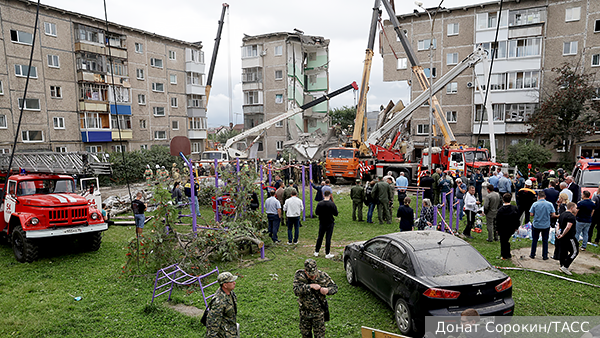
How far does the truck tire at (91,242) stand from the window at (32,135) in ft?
69.7

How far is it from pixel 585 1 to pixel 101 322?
127 ft

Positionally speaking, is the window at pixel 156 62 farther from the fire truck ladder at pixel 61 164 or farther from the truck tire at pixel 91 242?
the truck tire at pixel 91 242

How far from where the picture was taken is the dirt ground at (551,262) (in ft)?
26.0

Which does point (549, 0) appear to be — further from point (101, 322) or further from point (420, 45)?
point (101, 322)

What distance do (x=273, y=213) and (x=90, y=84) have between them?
27.2 m

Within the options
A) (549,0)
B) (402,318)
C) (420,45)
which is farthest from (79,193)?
(549,0)

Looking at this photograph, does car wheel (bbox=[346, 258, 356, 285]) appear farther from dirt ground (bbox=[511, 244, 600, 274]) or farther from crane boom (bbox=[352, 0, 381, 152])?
crane boom (bbox=[352, 0, 381, 152])

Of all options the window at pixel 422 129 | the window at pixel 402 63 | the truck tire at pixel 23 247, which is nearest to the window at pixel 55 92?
the truck tire at pixel 23 247

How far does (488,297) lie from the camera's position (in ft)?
16.2

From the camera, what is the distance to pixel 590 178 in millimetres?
12273

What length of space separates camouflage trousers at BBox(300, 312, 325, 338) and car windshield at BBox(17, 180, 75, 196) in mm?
9268

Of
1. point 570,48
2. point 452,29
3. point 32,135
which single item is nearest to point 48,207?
point 32,135

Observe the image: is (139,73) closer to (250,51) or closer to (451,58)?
(250,51)

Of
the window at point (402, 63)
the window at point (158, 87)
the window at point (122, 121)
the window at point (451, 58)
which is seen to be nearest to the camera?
the window at point (122, 121)
